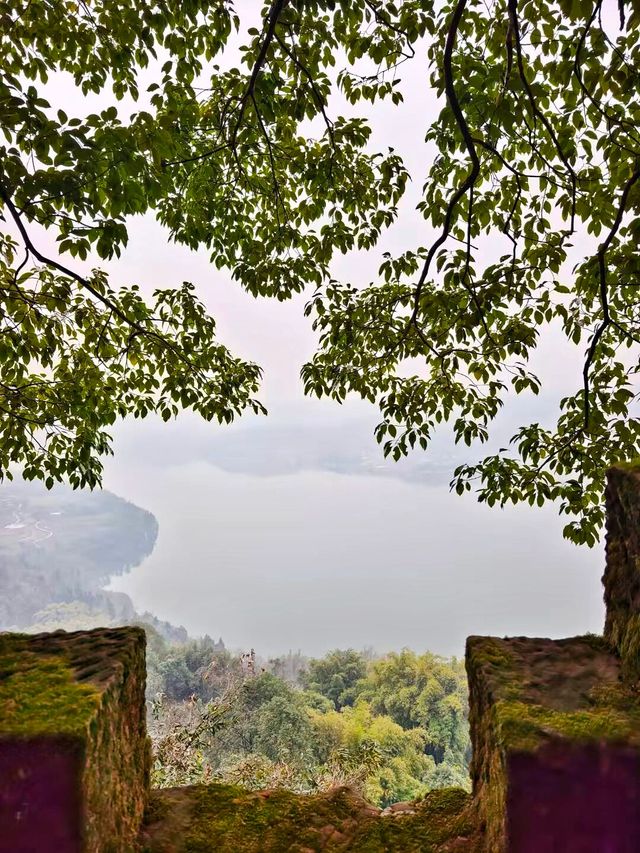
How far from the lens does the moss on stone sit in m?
1.15

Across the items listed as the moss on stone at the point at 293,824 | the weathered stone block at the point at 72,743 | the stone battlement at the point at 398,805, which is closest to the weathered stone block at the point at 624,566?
the stone battlement at the point at 398,805

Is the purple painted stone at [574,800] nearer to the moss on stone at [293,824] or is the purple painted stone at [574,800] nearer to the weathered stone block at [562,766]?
the weathered stone block at [562,766]

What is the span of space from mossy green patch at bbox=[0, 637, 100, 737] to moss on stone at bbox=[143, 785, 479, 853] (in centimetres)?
43

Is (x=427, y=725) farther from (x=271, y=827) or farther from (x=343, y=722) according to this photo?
(x=271, y=827)

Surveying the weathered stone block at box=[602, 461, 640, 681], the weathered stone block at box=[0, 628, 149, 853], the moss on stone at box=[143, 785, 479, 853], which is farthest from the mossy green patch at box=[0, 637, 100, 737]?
the weathered stone block at box=[602, 461, 640, 681]

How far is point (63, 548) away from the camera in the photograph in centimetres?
3059

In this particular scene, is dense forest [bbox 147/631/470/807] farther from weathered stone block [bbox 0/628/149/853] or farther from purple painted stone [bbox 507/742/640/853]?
purple painted stone [bbox 507/742/640/853]

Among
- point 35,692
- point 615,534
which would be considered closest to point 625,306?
point 615,534

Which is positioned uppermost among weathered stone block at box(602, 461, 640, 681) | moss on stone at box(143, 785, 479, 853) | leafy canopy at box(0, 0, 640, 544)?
leafy canopy at box(0, 0, 640, 544)

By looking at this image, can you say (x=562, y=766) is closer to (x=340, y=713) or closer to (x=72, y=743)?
(x=72, y=743)

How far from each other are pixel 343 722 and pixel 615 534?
1709 cm

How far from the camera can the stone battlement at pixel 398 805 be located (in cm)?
87

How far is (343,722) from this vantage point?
51.5 feet

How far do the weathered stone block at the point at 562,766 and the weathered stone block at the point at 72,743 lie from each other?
78 cm
